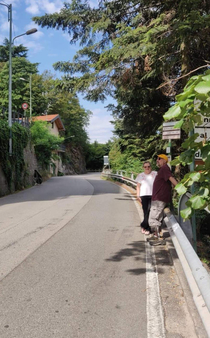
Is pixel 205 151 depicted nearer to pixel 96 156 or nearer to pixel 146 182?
pixel 146 182

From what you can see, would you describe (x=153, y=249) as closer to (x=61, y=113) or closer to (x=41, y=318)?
(x=41, y=318)

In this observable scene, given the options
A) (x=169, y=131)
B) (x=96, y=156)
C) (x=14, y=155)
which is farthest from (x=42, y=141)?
(x=96, y=156)

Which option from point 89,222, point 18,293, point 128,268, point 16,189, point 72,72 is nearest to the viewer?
point 18,293

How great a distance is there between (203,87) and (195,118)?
0.44m

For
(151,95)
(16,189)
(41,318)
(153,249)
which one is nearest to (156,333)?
(41,318)

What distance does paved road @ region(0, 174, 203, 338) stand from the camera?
3.12 meters

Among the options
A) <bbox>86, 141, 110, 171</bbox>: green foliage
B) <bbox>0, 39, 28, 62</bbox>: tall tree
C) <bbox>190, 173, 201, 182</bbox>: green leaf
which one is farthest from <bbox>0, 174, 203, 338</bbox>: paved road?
<bbox>86, 141, 110, 171</bbox>: green foliage

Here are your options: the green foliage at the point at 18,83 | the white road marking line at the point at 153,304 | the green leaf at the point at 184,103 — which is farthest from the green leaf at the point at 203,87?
the green foliage at the point at 18,83

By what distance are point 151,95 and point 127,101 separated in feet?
3.92

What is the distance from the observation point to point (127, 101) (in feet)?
41.9

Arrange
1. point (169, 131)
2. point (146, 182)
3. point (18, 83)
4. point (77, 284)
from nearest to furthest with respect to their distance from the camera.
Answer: point (77, 284)
point (146, 182)
point (169, 131)
point (18, 83)

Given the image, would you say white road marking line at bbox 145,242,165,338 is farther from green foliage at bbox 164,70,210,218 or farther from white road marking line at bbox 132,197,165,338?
green foliage at bbox 164,70,210,218

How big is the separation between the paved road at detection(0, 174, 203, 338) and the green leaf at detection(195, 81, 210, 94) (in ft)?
7.60

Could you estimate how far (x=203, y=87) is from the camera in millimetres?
1848
